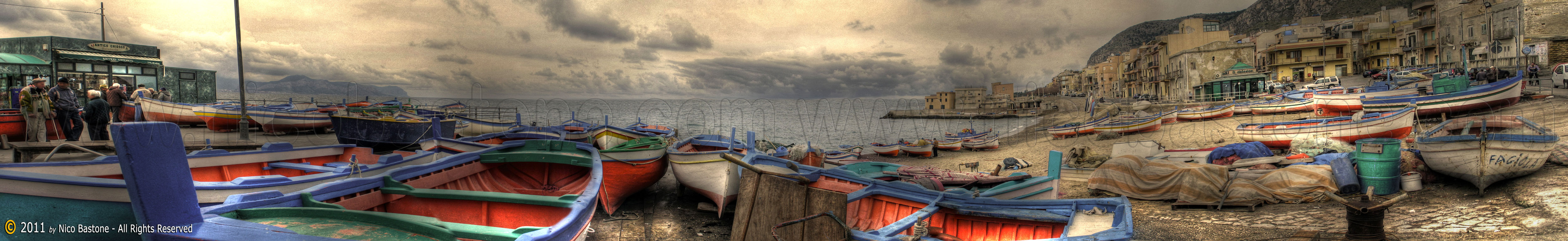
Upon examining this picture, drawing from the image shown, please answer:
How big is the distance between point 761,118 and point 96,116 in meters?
33.4

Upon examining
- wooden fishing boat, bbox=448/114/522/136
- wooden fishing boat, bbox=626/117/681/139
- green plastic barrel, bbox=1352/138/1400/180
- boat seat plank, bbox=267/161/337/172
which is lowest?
green plastic barrel, bbox=1352/138/1400/180

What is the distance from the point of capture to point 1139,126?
22781 millimetres

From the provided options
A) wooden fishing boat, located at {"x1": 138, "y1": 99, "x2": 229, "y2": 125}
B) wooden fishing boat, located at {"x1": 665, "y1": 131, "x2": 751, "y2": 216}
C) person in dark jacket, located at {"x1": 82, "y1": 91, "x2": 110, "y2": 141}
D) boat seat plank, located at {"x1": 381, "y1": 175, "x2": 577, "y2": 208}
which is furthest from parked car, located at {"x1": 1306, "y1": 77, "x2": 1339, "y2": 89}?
wooden fishing boat, located at {"x1": 138, "y1": 99, "x2": 229, "y2": 125}

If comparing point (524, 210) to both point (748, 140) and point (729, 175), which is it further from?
point (748, 140)

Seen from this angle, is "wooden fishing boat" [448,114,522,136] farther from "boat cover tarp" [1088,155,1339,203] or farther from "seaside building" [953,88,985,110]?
"seaside building" [953,88,985,110]

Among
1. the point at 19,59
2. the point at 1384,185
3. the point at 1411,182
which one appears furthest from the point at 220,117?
the point at 1411,182

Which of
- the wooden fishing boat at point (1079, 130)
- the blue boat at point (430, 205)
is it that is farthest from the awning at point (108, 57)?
the wooden fishing boat at point (1079, 130)

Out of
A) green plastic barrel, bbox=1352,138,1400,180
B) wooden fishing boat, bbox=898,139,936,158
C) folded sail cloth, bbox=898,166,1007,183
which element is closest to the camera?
green plastic barrel, bbox=1352,138,1400,180

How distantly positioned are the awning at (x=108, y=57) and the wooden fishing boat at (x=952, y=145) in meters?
29.9

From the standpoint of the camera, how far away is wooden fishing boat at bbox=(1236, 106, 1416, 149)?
13.4 meters

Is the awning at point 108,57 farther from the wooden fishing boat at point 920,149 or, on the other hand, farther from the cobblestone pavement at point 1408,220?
the cobblestone pavement at point 1408,220

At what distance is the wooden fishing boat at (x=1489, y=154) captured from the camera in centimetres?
709

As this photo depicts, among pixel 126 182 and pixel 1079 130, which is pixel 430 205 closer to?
pixel 126 182

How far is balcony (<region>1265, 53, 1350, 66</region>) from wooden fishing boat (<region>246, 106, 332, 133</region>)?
52875mm
